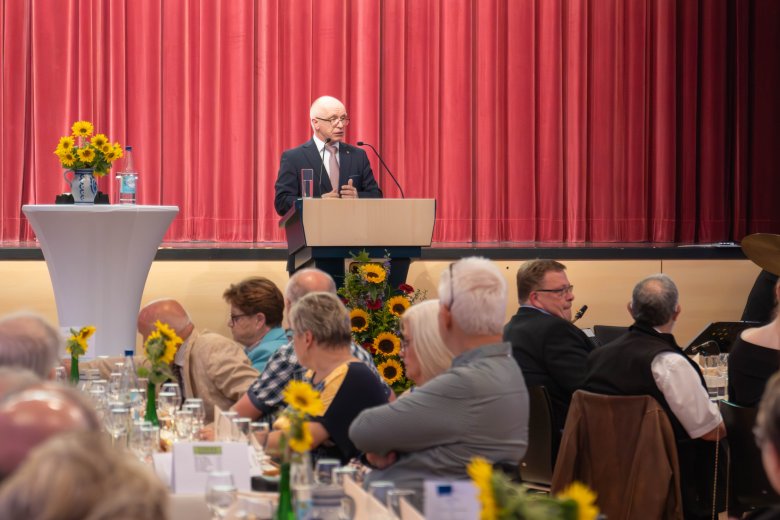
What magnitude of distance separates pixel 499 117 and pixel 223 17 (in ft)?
7.93

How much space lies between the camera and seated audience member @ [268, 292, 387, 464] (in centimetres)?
394

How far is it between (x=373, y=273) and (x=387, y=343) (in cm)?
40

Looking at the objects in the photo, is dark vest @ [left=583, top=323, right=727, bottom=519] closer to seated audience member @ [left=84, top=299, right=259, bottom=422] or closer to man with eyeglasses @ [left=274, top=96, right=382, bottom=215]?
seated audience member @ [left=84, top=299, right=259, bottom=422]

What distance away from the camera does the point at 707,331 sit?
683 cm

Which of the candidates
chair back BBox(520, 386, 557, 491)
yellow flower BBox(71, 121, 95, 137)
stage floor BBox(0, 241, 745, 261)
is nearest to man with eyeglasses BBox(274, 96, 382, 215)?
stage floor BBox(0, 241, 745, 261)

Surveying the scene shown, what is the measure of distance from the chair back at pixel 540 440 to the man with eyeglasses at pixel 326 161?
2.74 m

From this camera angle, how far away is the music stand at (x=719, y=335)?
22.4ft

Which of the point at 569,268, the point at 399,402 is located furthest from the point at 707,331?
the point at 399,402

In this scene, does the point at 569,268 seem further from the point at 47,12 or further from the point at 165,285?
the point at 47,12

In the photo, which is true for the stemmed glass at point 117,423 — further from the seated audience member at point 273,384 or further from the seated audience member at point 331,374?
the seated audience member at point 273,384

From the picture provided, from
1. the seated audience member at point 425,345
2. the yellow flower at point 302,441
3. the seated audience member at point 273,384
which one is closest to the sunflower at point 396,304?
the seated audience member at point 273,384

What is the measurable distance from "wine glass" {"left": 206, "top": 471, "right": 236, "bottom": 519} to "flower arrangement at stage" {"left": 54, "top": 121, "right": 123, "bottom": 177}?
4177 millimetres

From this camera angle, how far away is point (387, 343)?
6.50 meters

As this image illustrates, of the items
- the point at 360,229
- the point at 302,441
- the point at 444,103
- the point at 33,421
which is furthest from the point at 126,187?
the point at 33,421
